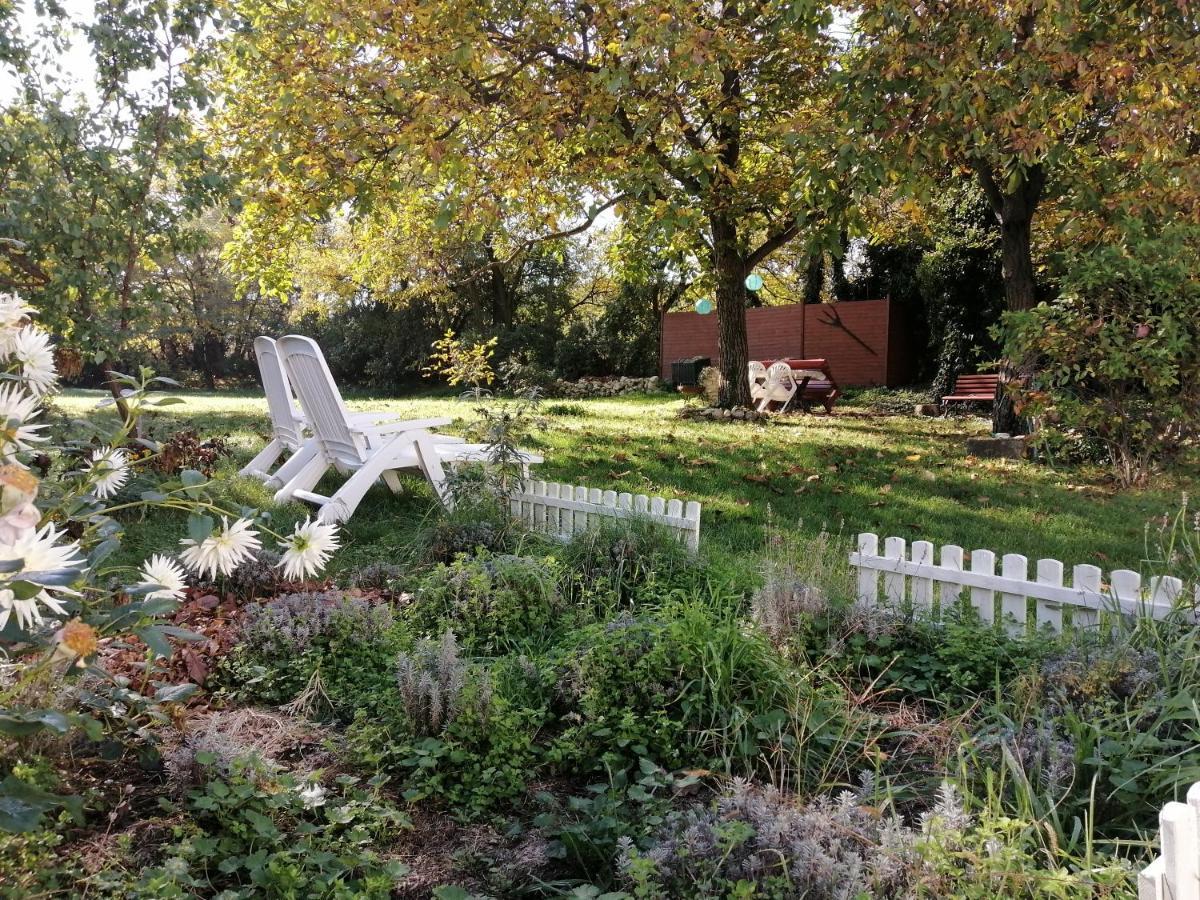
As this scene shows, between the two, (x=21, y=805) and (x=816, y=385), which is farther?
(x=816, y=385)

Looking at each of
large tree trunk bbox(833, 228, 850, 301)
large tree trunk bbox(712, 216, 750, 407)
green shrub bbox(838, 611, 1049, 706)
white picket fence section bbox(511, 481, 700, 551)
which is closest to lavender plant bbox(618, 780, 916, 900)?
green shrub bbox(838, 611, 1049, 706)

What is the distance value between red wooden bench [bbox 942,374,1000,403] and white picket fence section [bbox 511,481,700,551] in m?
11.2

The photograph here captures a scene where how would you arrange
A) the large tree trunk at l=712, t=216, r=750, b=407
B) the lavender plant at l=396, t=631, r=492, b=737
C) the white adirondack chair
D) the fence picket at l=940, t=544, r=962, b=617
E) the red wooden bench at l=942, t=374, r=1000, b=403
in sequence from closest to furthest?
1. the lavender plant at l=396, t=631, r=492, b=737
2. the fence picket at l=940, t=544, r=962, b=617
3. the large tree trunk at l=712, t=216, r=750, b=407
4. the white adirondack chair
5. the red wooden bench at l=942, t=374, r=1000, b=403

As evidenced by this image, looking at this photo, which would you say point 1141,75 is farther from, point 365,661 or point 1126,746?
point 365,661

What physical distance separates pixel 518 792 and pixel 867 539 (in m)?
2.20

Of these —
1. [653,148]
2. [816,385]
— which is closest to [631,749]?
[653,148]

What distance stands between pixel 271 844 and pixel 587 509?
10.6ft

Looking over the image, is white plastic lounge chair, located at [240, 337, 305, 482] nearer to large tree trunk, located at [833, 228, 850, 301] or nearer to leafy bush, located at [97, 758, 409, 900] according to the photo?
leafy bush, located at [97, 758, 409, 900]

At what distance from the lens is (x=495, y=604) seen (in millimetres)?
3914

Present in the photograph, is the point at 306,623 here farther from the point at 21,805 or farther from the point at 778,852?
the point at 778,852

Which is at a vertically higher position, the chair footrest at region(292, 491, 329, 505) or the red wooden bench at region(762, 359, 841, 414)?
the red wooden bench at region(762, 359, 841, 414)

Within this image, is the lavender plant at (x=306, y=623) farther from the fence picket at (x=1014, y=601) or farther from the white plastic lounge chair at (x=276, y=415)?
the white plastic lounge chair at (x=276, y=415)

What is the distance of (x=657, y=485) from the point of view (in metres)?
7.20

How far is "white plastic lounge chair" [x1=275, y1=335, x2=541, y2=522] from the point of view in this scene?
231 inches
